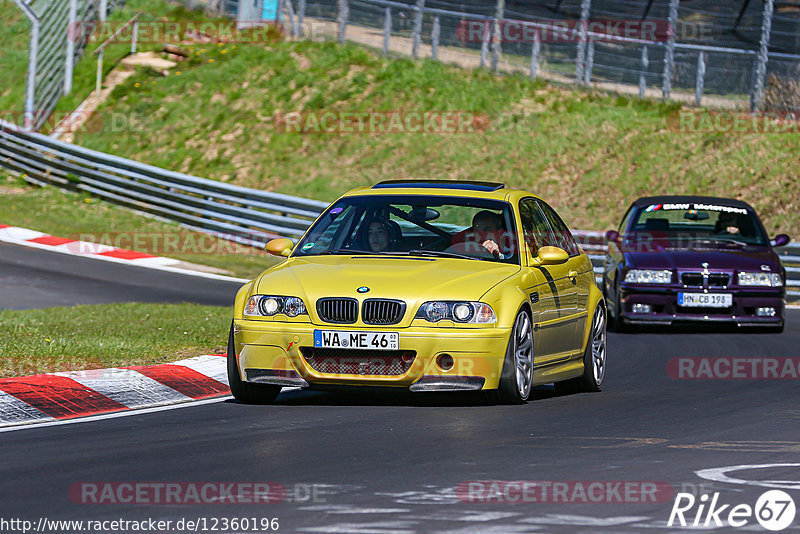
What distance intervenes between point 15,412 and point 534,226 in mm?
4003

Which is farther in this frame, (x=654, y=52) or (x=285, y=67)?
(x=285, y=67)

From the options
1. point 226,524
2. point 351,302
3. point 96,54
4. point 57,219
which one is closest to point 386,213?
point 351,302

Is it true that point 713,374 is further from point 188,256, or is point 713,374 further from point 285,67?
point 285,67

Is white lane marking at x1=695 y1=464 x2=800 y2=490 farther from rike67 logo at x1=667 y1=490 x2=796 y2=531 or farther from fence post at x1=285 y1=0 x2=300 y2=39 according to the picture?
fence post at x1=285 y1=0 x2=300 y2=39

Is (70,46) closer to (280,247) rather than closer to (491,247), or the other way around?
(280,247)

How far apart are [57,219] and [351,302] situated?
19.0m

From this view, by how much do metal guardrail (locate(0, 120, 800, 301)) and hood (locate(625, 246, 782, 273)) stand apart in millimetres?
5590

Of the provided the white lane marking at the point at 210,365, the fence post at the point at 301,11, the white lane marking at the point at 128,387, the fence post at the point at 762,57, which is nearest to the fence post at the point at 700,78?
the fence post at the point at 762,57

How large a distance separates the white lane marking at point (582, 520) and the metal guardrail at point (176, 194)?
1665cm

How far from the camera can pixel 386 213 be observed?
10672 millimetres

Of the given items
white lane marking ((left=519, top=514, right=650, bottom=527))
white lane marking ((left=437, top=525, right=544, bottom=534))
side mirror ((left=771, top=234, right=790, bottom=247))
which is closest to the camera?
white lane marking ((left=437, top=525, right=544, bottom=534))

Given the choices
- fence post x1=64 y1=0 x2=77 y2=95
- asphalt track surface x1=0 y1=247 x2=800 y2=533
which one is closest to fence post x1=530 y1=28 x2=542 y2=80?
fence post x1=64 y1=0 x2=77 y2=95

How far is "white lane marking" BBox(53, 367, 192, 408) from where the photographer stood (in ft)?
32.3

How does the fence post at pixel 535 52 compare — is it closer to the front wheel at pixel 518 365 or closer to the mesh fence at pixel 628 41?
the mesh fence at pixel 628 41
